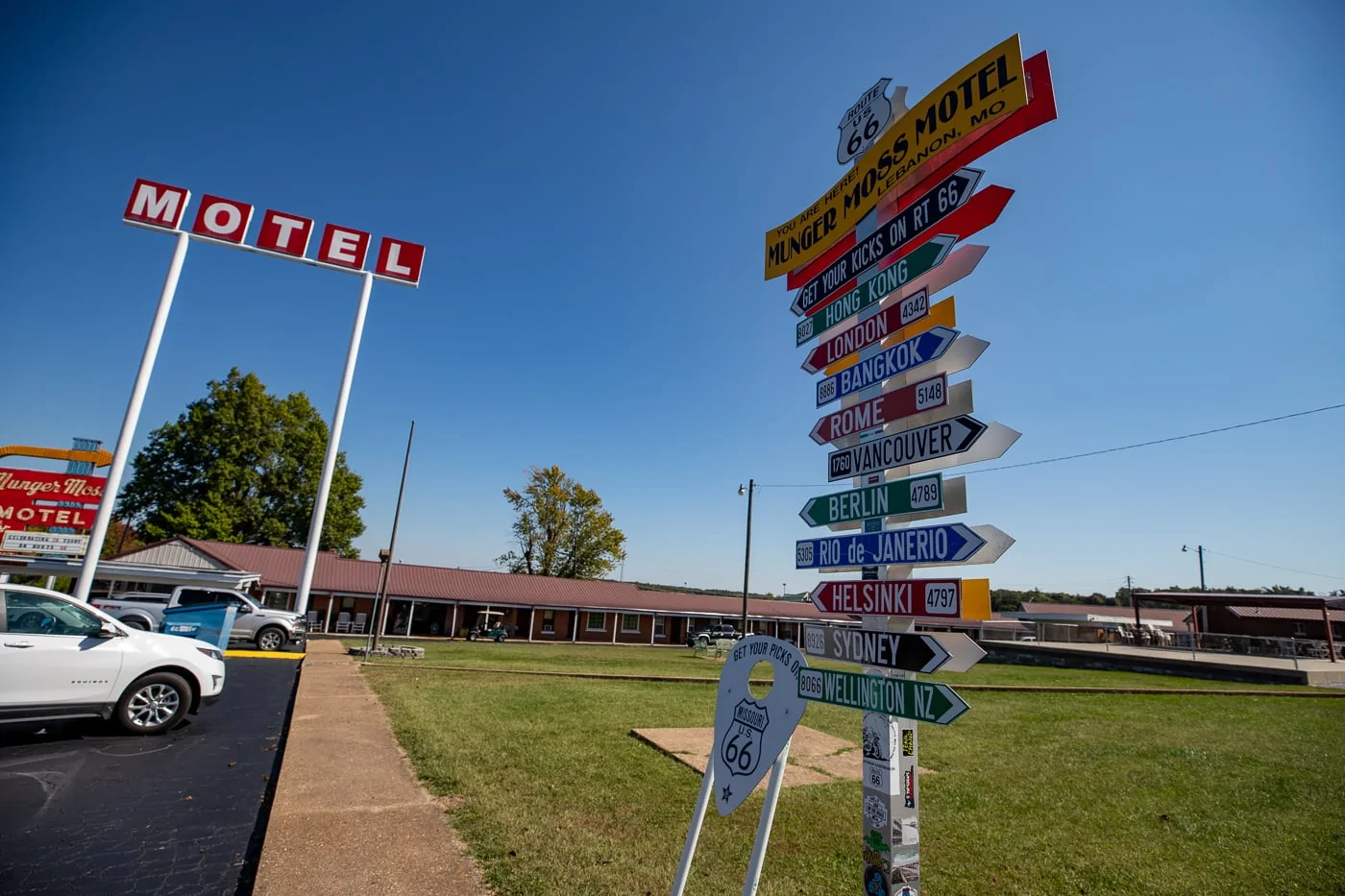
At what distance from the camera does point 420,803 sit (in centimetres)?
529

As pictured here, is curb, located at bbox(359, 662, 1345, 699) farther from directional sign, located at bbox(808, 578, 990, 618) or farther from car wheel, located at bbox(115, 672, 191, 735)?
directional sign, located at bbox(808, 578, 990, 618)

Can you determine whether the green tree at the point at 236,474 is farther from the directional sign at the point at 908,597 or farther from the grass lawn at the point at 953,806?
the directional sign at the point at 908,597

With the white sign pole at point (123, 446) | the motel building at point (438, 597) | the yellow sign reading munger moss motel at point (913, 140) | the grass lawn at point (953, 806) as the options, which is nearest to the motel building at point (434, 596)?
the motel building at point (438, 597)

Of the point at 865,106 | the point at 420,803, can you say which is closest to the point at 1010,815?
the point at 420,803

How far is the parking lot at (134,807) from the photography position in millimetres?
4012

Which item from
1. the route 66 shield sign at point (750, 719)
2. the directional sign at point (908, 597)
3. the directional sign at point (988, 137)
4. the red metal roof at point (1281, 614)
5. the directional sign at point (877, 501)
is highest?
the directional sign at point (988, 137)

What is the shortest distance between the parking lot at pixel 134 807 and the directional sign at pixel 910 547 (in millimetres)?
4107

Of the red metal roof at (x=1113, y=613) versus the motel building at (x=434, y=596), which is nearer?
the motel building at (x=434, y=596)

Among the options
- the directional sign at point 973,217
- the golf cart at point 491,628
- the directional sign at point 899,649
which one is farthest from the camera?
the golf cart at point 491,628

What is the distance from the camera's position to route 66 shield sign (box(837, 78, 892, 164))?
4.28 meters

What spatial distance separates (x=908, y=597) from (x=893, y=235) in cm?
214

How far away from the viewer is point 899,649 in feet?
10.2

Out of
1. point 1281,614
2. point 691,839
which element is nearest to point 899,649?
point 691,839

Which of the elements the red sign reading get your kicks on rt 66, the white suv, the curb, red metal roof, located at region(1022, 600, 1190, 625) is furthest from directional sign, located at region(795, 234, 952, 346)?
red metal roof, located at region(1022, 600, 1190, 625)
